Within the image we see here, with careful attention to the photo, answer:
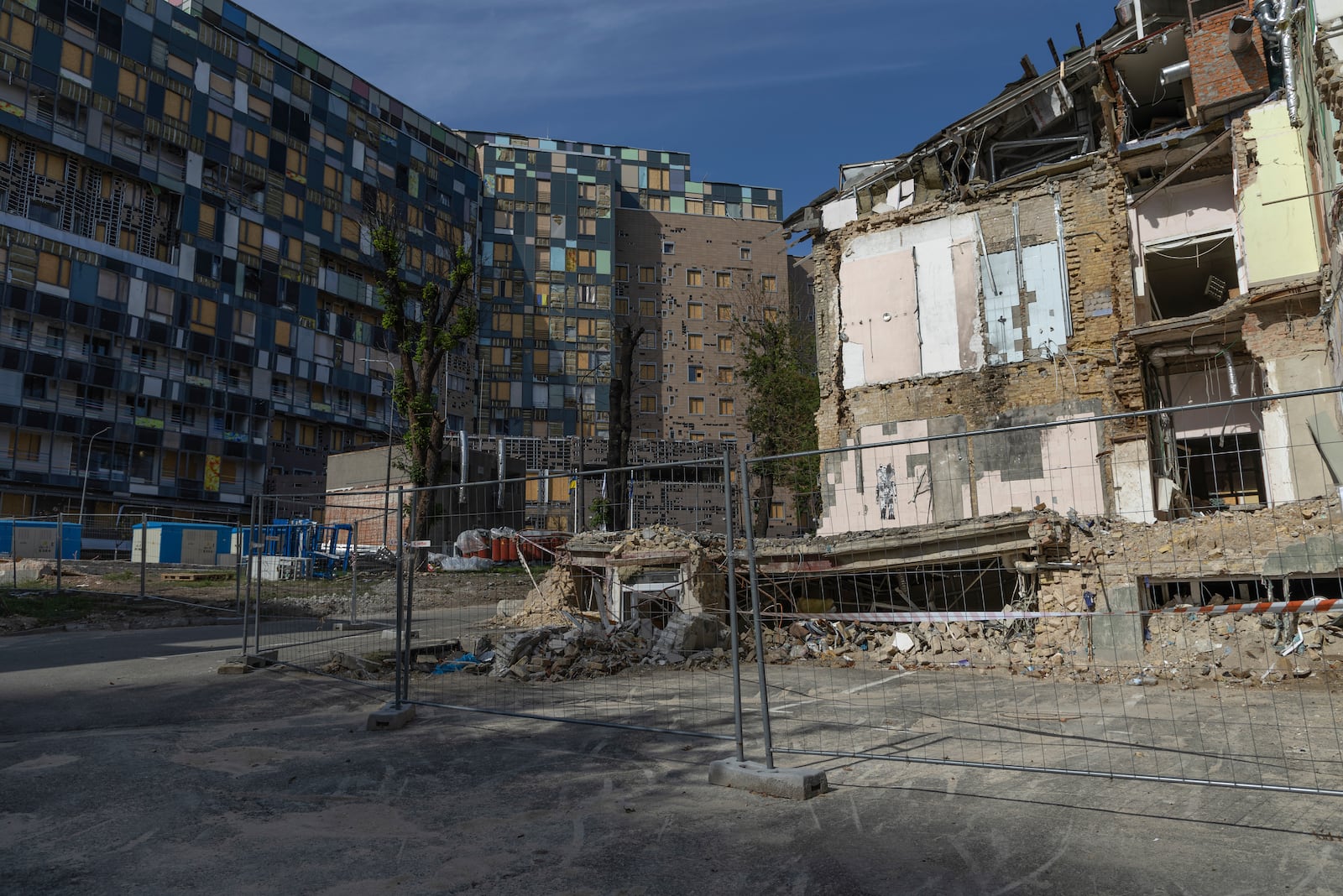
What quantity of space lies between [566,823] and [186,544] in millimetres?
21319

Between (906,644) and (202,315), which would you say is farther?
(202,315)

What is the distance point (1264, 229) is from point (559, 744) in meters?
18.8

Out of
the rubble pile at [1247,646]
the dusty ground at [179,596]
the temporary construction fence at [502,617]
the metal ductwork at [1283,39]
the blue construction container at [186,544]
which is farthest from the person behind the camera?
the blue construction container at [186,544]

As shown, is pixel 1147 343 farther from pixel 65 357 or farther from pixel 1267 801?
pixel 65 357

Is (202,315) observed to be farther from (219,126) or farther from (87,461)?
(219,126)

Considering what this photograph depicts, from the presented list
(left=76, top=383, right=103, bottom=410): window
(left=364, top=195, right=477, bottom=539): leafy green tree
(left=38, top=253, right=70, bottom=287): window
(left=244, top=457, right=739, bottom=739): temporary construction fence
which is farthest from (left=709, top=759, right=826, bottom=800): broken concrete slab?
(left=38, top=253, right=70, bottom=287): window

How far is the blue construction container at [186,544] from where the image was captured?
20625mm

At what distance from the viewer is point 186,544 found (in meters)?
22.0

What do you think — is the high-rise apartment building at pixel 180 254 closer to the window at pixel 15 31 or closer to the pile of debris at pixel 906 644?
the window at pixel 15 31

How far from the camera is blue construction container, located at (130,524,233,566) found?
67.7 ft

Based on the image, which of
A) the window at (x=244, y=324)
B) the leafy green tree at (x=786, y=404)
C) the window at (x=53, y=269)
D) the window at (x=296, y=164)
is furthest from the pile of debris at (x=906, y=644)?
the window at (x=296, y=164)

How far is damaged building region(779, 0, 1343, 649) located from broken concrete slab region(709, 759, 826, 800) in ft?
27.0

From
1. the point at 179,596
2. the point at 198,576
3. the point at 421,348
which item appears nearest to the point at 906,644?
the point at 179,596

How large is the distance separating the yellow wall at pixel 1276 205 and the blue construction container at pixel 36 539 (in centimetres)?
2777
